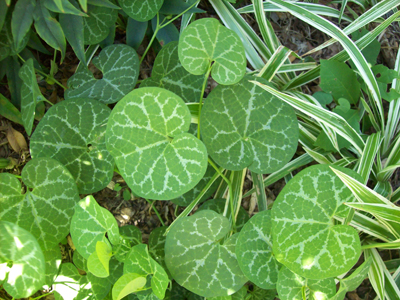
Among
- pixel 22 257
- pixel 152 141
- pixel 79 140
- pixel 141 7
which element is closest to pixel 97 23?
pixel 141 7

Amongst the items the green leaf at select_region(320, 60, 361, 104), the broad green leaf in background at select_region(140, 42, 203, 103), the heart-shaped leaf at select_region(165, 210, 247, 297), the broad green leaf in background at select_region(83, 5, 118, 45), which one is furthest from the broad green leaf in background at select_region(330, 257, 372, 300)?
the broad green leaf in background at select_region(83, 5, 118, 45)

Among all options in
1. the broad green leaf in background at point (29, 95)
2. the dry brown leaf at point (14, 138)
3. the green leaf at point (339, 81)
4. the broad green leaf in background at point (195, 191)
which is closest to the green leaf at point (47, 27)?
the broad green leaf in background at point (29, 95)

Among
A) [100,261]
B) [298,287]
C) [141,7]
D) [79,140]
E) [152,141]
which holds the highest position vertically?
[141,7]

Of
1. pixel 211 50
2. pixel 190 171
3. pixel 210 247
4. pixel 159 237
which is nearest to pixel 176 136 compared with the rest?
pixel 190 171

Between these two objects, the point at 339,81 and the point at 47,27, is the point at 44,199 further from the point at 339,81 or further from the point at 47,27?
the point at 339,81

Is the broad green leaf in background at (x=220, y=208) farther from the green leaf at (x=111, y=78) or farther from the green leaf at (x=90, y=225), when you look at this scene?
the green leaf at (x=111, y=78)
